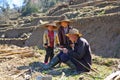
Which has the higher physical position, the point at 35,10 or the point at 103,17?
the point at 103,17

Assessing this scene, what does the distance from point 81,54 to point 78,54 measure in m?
0.08

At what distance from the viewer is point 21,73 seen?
9359 mm

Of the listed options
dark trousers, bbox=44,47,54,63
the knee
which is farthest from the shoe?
dark trousers, bbox=44,47,54,63

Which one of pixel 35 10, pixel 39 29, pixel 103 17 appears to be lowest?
pixel 35 10

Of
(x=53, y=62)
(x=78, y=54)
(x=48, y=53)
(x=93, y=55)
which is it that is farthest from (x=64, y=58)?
(x=93, y=55)

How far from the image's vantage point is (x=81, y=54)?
9031mm

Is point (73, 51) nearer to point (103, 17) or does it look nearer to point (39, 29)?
point (103, 17)

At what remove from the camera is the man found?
8984mm

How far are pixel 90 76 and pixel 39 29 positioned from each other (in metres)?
15.5

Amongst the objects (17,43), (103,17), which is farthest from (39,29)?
(103,17)

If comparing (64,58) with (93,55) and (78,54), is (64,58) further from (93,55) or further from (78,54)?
(93,55)

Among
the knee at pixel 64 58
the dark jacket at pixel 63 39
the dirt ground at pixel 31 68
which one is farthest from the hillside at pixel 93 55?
the dark jacket at pixel 63 39

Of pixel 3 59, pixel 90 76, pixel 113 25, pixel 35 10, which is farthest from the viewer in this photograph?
pixel 35 10

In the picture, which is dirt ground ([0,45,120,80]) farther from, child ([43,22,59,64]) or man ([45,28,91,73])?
child ([43,22,59,64])
